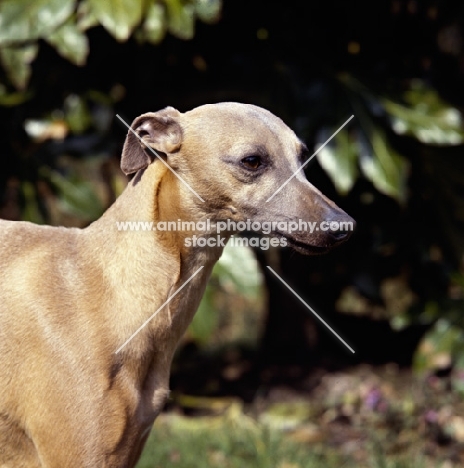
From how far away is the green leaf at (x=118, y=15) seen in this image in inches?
164

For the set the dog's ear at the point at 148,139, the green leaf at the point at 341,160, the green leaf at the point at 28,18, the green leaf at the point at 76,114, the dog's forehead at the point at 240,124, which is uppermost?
the dog's forehead at the point at 240,124

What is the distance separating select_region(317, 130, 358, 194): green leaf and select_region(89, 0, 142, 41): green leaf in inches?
48.7

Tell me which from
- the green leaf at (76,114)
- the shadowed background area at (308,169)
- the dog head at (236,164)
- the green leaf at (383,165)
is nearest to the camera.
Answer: the dog head at (236,164)

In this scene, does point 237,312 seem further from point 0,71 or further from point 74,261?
point 74,261

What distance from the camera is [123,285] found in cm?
287

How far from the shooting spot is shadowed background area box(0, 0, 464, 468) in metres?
4.39

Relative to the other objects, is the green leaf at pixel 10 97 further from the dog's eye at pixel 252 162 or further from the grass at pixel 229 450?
the dog's eye at pixel 252 162

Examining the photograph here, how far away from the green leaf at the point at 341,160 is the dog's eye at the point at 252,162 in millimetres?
1789

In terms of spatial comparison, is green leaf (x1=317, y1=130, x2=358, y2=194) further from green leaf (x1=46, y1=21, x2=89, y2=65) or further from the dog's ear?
the dog's ear

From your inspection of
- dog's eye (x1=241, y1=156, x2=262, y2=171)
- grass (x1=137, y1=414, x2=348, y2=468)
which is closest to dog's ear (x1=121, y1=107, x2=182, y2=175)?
dog's eye (x1=241, y1=156, x2=262, y2=171)

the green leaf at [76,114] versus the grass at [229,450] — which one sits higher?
the green leaf at [76,114]

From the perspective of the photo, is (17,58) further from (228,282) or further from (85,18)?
(228,282)

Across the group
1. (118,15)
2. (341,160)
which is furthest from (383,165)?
(118,15)

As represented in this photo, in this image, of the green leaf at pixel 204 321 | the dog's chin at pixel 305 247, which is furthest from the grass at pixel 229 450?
the dog's chin at pixel 305 247
